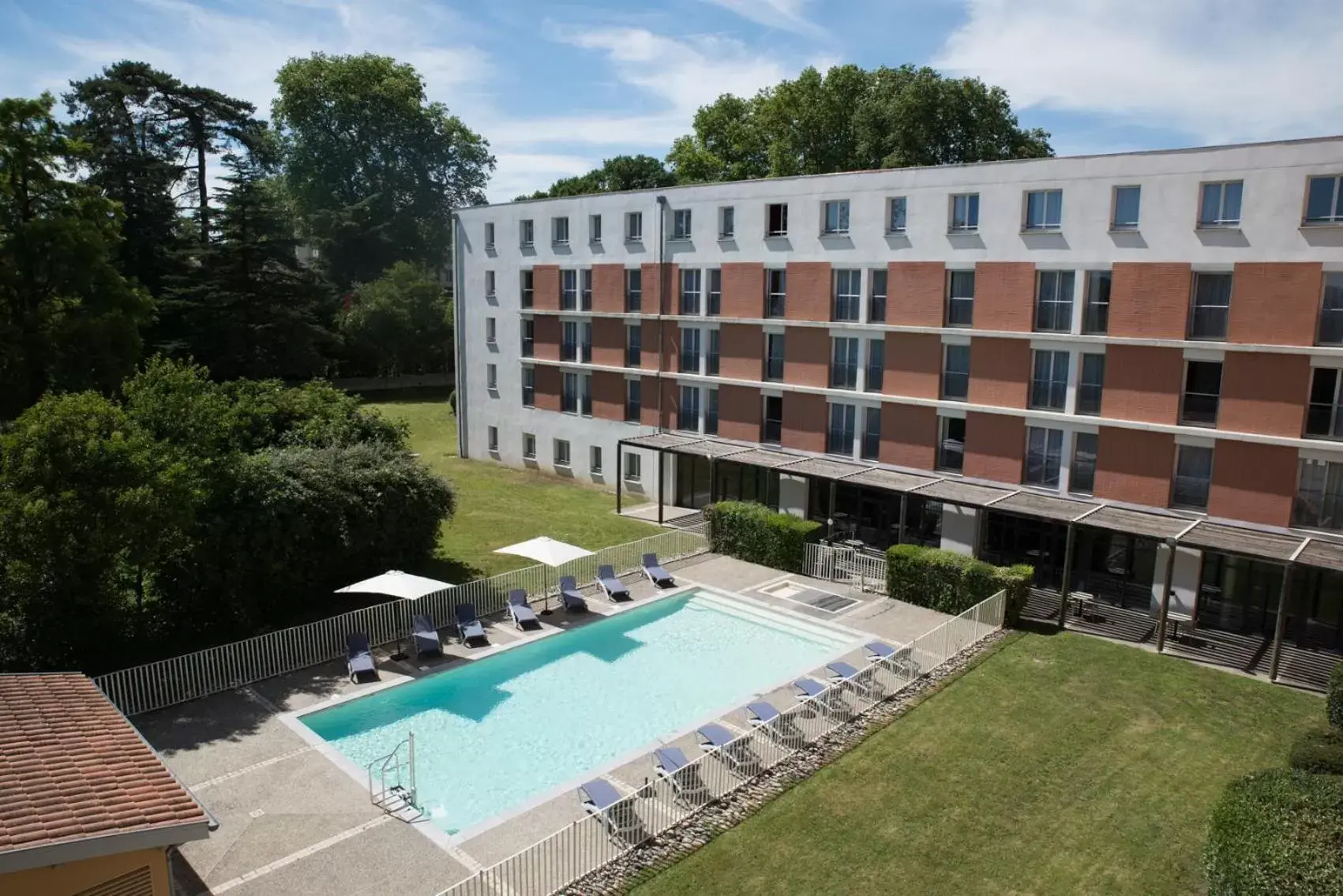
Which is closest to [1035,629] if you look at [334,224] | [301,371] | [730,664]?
[730,664]

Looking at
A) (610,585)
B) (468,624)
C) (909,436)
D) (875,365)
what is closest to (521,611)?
(468,624)

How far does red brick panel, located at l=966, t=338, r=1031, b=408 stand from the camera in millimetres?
24391

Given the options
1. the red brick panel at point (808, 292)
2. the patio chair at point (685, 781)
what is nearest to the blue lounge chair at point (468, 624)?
the patio chair at point (685, 781)

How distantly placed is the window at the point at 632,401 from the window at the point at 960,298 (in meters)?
12.8

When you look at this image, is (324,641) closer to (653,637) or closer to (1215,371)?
(653,637)

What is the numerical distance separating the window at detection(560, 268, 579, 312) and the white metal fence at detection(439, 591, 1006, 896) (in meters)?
21.5

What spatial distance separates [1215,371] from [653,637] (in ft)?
49.5

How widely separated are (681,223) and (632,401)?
7096 millimetres

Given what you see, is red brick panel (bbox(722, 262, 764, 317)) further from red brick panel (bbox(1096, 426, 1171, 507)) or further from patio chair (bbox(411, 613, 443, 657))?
patio chair (bbox(411, 613, 443, 657))

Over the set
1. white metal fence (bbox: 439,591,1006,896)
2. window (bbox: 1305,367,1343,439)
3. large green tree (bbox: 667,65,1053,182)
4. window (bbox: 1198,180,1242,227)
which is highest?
large green tree (bbox: 667,65,1053,182)

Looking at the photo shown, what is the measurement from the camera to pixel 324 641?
18844 mm

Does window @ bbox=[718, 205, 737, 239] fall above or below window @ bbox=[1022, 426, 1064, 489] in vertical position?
above

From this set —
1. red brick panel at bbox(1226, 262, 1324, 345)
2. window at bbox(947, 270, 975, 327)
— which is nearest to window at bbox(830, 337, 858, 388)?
window at bbox(947, 270, 975, 327)

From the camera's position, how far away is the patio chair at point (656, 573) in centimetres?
2441
